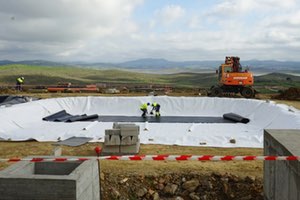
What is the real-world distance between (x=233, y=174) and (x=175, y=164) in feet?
4.91

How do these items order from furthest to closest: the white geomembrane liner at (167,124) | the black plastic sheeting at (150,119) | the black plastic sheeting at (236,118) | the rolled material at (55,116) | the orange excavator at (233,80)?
the orange excavator at (233,80), the rolled material at (55,116), the black plastic sheeting at (150,119), the black plastic sheeting at (236,118), the white geomembrane liner at (167,124)

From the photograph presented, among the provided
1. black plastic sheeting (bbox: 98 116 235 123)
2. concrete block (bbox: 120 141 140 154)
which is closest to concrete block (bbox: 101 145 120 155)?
concrete block (bbox: 120 141 140 154)

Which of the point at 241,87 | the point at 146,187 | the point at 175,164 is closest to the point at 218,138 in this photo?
the point at 175,164

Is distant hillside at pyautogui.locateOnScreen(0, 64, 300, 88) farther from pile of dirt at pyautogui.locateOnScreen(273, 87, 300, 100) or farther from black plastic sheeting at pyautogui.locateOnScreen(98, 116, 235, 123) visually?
black plastic sheeting at pyautogui.locateOnScreen(98, 116, 235, 123)

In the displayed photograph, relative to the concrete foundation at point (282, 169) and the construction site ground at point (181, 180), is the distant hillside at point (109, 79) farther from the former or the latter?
the concrete foundation at point (282, 169)

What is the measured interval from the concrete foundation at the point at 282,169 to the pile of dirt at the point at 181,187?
944 millimetres

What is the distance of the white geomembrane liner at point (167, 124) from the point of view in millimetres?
11938

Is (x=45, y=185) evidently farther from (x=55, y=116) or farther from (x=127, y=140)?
(x=55, y=116)

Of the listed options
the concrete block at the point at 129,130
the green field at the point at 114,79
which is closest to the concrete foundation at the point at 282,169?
the concrete block at the point at 129,130

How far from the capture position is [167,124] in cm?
1483

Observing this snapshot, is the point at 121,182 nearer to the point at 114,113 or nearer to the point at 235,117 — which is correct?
the point at 235,117

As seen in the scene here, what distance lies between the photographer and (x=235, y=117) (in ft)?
53.1

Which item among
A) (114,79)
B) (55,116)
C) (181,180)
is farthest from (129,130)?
Answer: (114,79)

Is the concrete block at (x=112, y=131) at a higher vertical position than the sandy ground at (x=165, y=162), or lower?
higher
